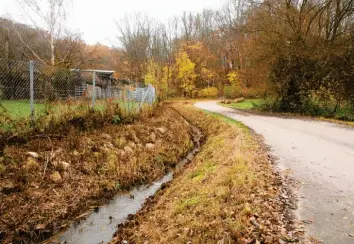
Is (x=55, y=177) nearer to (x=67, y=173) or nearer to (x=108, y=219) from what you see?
(x=67, y=173)

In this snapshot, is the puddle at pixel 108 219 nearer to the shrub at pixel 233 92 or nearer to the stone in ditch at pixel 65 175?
the stone in ditch at pixel 65 175

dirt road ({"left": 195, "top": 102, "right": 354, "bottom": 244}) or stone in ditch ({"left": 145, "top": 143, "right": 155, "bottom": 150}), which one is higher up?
dirt road ({"left": 195, "top": 102, "right": 354, "bottom": 244})

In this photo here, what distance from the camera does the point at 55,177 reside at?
22.0ft

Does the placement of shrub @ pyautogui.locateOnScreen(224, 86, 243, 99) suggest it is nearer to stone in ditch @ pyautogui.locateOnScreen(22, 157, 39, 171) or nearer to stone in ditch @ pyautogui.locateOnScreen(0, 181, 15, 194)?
stone in ditch @ pyautogui.locateOnScreen(22, 157, 39, 171)

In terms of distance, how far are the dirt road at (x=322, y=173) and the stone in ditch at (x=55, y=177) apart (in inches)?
218

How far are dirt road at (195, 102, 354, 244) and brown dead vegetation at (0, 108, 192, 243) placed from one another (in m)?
4.11

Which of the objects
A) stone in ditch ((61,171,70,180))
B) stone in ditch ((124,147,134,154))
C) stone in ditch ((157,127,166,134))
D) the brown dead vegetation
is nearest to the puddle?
the brown dead vegetation

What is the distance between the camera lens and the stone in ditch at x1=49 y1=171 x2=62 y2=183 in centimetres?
664

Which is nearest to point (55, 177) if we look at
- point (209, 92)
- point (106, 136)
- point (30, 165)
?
point (30, 165)

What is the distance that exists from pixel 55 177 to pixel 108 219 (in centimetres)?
198

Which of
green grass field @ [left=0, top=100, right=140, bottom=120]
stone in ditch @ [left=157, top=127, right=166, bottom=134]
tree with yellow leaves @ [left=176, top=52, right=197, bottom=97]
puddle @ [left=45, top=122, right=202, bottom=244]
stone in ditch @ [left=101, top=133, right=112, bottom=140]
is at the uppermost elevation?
tree with yellow leaves @ [left=176, top=52, right=197, bottom=97]

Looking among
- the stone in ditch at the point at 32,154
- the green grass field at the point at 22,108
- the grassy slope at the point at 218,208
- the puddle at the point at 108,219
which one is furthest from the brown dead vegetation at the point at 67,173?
the grassy slope at the point at 218,208

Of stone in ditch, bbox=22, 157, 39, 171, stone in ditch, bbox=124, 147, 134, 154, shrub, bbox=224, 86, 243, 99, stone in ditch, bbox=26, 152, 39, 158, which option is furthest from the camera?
shrub, bbox=224, 86, 243, 99

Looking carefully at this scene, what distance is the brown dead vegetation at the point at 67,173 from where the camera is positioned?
539 centimetres
